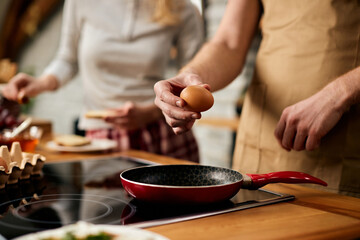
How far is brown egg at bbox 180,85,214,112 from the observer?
2.57ft

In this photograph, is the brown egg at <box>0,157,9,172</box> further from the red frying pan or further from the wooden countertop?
the wooden countertop

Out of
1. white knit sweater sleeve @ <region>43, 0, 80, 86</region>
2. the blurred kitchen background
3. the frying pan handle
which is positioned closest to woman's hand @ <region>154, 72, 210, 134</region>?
the frying pan handle

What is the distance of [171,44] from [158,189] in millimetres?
1397

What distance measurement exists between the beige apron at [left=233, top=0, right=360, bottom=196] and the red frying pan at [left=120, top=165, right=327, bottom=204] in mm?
340

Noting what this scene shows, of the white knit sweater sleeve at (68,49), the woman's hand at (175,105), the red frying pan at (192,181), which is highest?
the white knit sweater sleeve at (68,49)

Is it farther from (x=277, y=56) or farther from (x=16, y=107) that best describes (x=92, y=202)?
(x=16, y=107)

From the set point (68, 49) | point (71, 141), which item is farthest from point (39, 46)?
point (71, 141)

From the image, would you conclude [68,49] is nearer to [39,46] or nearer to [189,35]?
[189,35]

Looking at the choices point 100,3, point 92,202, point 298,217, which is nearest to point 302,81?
point 298,217

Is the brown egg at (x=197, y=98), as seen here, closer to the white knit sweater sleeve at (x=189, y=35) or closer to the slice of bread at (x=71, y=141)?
the slice of bread at (x=71, y=141)

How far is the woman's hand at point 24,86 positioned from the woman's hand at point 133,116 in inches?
15.4

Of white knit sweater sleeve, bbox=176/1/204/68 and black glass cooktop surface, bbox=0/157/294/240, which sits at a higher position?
white knit sweater sleeve, bbox=176/1/204/68

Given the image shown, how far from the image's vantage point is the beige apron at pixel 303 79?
1029 millimetres

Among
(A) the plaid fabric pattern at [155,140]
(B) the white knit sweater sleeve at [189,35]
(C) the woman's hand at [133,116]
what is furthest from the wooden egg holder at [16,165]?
(B) the white knit sweater sleeve at [189,35]
